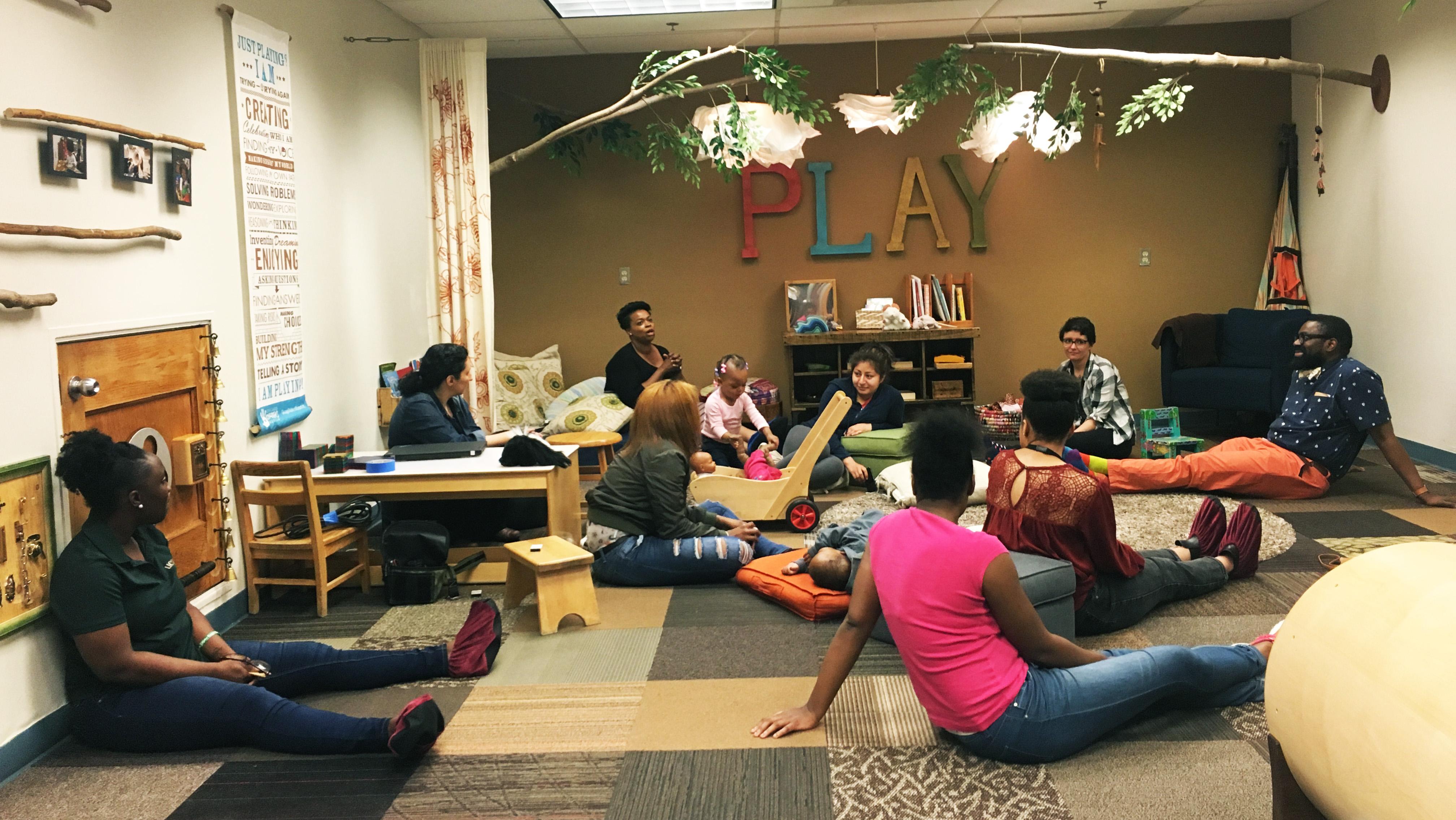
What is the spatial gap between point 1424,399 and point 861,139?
15.1 feet

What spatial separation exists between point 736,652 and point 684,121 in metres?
6.09

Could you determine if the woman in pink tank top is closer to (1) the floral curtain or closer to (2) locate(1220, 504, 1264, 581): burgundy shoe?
(2) locate(1220, 504, 1264, 581): burgundy shoe

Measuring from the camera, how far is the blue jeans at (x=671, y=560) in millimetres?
5098

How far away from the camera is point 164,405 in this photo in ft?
14.4

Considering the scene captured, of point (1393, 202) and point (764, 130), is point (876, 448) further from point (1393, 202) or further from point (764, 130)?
point (1393, 202)

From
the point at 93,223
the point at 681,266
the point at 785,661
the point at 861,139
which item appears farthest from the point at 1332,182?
the point at 93,223

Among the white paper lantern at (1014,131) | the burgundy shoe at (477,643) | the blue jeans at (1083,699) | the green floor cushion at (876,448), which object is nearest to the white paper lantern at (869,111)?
the white paper lantern at (1014,131)

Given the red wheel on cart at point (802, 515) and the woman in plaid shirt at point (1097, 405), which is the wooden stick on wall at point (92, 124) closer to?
the red wheel on cart at point (802, 515)

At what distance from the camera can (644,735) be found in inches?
138

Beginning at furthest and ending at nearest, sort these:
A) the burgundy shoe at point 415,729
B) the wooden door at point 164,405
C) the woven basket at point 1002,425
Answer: the woven basket at point 1002,425
the wooden door at point 164,405
the burgundy shoe at point 415,729

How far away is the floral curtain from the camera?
6938 mm

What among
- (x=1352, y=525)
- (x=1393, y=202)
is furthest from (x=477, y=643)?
(x=1393, y=202)

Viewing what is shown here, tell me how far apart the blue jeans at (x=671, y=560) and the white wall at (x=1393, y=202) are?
5131 mm

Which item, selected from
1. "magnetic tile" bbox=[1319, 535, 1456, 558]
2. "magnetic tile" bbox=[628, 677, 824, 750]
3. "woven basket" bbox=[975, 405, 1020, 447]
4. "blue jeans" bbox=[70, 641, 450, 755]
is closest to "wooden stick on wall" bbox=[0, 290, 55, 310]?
"blue jeans" bbox=[70, 641, 450, 755]
